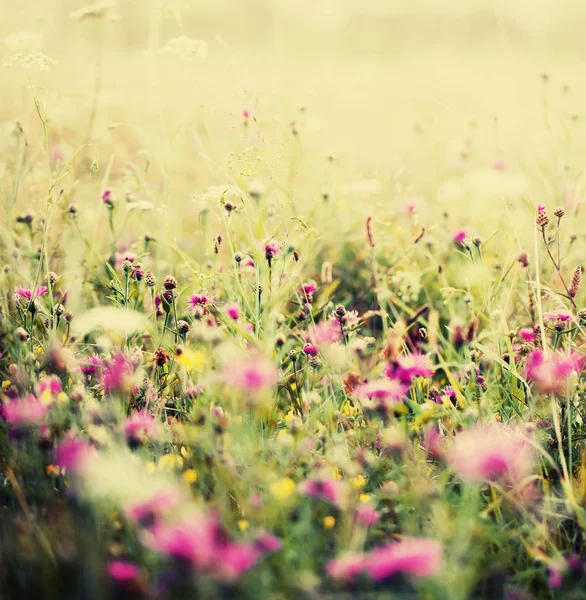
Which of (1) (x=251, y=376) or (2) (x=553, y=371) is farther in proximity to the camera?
(2) (x=553, y=371)

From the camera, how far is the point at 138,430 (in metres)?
1.07

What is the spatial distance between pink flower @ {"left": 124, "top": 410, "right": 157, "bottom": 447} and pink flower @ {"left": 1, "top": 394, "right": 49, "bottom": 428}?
15 cm

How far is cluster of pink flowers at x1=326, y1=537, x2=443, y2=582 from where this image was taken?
2.60ft

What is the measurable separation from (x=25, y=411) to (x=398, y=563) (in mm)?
676

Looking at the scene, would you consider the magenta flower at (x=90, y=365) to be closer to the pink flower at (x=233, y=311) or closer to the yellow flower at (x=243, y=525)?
the pink flower at (x=233, y=311)

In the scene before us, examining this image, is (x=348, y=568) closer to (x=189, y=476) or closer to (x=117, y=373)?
(x=189, y=476)

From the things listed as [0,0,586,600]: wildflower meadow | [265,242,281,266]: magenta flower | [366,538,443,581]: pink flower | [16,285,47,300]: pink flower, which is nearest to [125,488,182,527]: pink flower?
[0,0,586,600]: wildflower meadow

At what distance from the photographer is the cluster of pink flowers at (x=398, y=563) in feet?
2.60

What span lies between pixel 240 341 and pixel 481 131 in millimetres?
2236

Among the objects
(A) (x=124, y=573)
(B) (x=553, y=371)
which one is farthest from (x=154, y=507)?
(B) (x=553, y=371)

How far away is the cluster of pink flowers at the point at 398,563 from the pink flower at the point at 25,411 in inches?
22.9

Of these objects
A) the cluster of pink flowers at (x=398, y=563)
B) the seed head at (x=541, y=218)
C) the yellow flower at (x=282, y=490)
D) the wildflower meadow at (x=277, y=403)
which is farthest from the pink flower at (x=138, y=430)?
the seed head at (x=541, y=218)

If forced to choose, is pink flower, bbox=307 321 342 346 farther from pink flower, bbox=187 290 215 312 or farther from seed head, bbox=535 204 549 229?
seed head, bbox=535 204 549 229

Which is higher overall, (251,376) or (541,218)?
(541,218)
